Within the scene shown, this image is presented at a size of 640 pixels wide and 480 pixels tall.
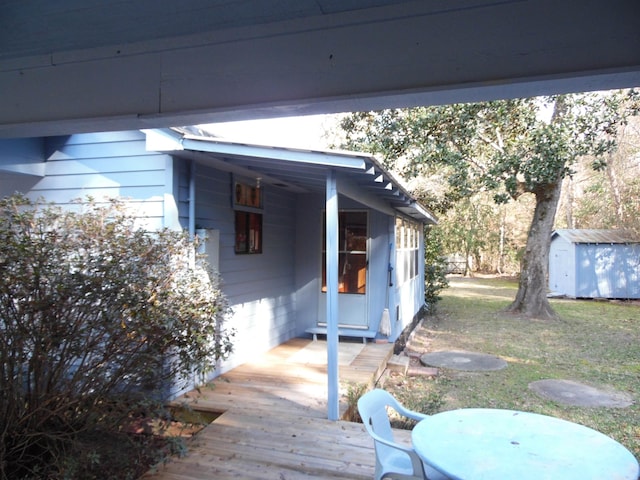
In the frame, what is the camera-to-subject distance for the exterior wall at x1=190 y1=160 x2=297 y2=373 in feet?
17.8

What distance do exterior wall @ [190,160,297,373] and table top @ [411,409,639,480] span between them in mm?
3529

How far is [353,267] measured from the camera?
8039 mm

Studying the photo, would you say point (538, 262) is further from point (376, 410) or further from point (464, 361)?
point (376, 410)

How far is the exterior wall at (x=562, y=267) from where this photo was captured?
16734 mm

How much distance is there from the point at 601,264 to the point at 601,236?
3.68ft

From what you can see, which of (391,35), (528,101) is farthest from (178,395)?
(528,101)

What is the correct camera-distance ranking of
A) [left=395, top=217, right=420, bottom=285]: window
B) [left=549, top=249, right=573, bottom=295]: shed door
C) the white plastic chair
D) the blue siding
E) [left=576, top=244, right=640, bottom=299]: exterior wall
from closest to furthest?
the white plastic chair → the blue siding → [left=395, top=217, right=420, bottom=285]: window → [left=576, top=244, right=640, bottom=299]: exterior wall → [left=549, top=249, right=573, bottom=295]: shed door

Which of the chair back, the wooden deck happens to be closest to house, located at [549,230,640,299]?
the wooden deck

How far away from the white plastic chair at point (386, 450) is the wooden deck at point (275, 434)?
539 millimetres

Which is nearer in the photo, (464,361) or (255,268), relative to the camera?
(255,268)

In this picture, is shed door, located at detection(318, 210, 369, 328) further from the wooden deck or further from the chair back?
the chair back

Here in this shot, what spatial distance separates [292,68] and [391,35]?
13.3 inches

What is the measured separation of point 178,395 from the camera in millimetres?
4809

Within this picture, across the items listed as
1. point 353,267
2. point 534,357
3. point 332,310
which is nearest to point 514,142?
point 534,357
